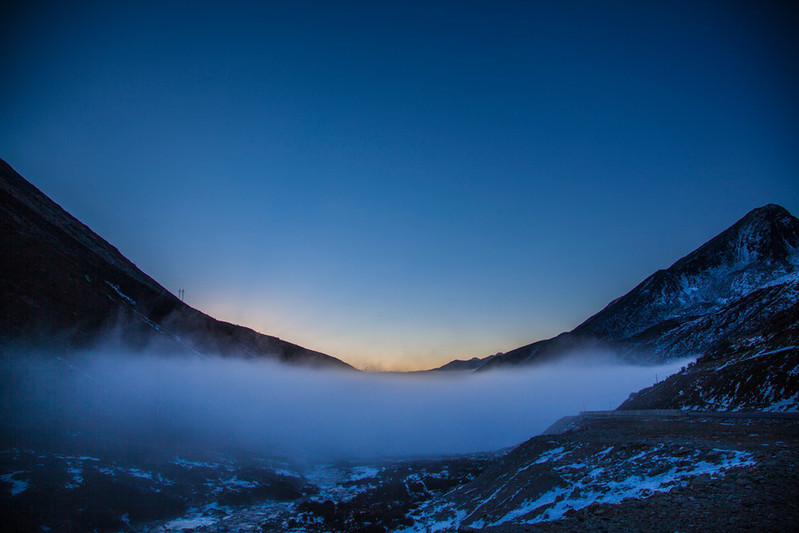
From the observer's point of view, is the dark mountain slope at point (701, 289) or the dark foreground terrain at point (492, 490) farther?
the dark mountain slope at point (701, 289)

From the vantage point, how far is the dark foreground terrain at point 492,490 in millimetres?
14352

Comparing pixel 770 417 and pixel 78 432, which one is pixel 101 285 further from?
pixel 770 417

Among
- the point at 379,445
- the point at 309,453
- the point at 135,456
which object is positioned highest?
the point at 135,456

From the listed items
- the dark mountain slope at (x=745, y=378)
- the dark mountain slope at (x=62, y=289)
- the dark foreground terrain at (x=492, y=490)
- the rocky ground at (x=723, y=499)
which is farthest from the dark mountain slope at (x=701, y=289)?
the dark mountain slope at (x=62, y=289)

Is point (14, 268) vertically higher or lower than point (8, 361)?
higher

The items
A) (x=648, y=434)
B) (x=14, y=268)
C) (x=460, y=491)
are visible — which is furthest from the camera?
(x=14, y=268)

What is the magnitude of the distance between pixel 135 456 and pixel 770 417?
64276 millimetres

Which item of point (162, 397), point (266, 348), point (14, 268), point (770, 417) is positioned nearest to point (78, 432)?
point (14, 268)

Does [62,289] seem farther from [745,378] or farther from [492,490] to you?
[745,378]

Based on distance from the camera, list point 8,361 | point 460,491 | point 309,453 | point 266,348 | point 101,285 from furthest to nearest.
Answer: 1. point 266,348
2. point 309,453
3. point 101,285
4. point 8,361
5. point 460,491

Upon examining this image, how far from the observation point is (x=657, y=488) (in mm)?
17156

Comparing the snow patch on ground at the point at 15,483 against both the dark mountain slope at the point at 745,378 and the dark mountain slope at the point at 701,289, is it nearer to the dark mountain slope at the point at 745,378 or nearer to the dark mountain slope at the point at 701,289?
the dark mountain slope at the point at 745,378

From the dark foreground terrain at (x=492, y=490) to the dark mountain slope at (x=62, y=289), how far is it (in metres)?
22.4

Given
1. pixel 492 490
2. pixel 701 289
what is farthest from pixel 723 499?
pixel 701 289
